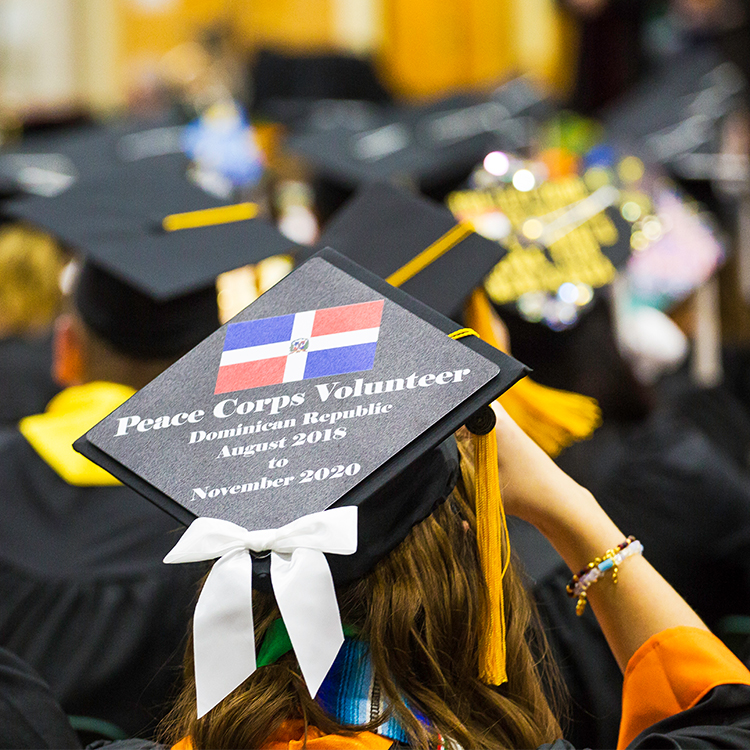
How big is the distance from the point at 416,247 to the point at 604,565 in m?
0.77

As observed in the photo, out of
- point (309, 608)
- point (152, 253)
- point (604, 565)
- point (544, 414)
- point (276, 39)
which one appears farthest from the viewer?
point (276, 39)

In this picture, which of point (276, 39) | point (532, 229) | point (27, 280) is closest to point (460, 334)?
point (532, 229)

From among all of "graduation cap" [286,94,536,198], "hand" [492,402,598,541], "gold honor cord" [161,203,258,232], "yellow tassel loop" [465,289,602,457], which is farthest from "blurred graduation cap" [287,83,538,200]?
"hand" [492,402,598,541]

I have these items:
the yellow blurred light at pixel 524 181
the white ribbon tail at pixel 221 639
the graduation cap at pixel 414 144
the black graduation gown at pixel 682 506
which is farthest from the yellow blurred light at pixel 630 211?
the white ribbon tail at pixel 221 639

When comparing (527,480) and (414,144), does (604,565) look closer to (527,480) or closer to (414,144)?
(527,480)

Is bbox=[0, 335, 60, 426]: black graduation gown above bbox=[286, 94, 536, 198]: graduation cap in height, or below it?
below

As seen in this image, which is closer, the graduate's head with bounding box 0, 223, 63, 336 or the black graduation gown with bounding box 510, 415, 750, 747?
the black graduation gown with bounding box 510, 415, 750, 747

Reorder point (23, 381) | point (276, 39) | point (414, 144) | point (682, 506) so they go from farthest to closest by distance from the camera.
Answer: point (276, 39), point (414, 144), point (23, 381), point (682, 506)

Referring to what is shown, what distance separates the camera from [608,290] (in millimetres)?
2492

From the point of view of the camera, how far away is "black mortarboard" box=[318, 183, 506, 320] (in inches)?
66.8

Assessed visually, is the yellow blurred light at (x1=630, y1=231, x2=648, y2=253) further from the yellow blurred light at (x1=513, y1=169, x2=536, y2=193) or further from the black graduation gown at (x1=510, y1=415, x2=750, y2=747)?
the black graduation gown at (x1=510, y1=415, x2=750, y2=747)

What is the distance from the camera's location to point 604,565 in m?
1.17

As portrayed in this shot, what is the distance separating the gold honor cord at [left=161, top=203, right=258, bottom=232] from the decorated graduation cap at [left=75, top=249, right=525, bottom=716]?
3.84ft

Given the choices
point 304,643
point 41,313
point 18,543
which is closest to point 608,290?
point 18,543
